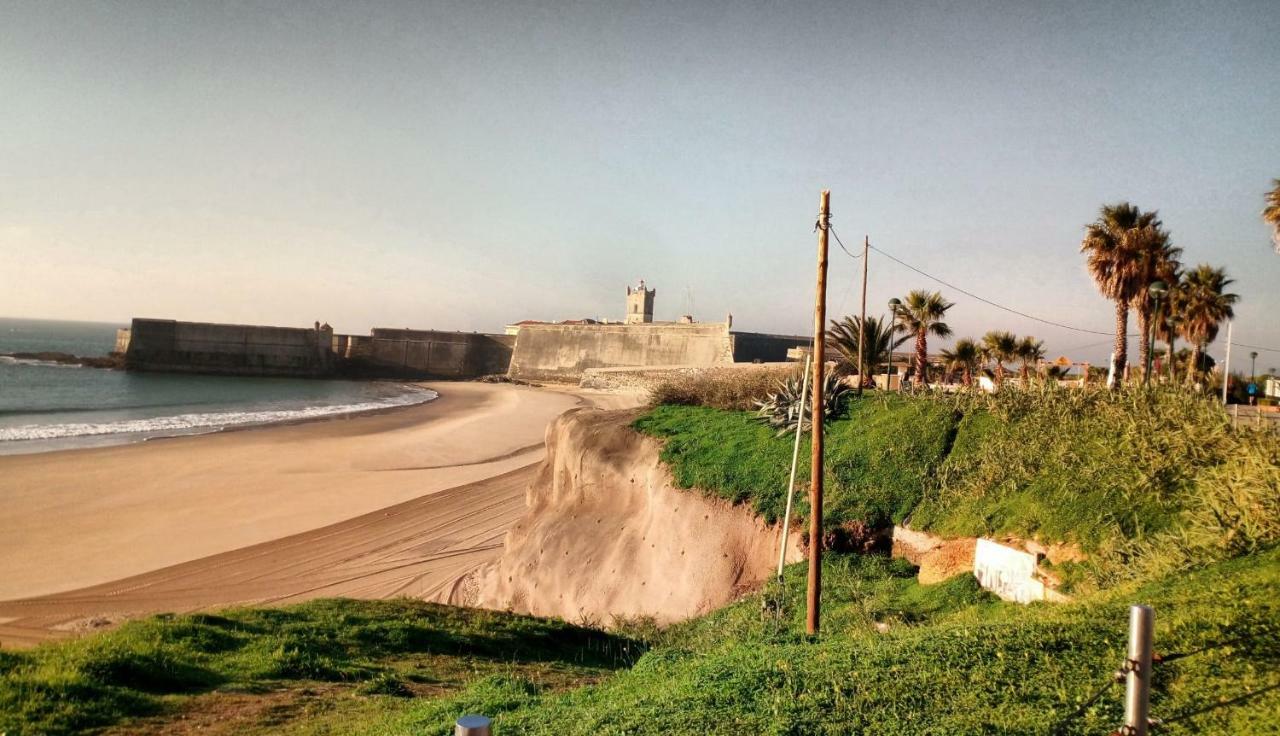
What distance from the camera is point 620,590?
14.7 meters

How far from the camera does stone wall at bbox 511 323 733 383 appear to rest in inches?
2152

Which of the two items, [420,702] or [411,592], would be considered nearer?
[420,702]

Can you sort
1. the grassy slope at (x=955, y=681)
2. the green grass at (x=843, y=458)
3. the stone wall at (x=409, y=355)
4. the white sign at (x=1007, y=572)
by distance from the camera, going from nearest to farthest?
the grassy slope at (x=955, y=681) < the white sign at (x=1007, y=572) < the green grass at (x=843, y=458) < the stone wall at (x=409, y=355)

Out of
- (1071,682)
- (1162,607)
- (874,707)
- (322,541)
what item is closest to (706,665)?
(874,707)

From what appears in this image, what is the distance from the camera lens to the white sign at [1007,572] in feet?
30.5

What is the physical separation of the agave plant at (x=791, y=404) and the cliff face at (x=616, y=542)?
267 cm

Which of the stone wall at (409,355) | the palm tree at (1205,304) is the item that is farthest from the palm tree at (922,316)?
the stone wall at (409,355)

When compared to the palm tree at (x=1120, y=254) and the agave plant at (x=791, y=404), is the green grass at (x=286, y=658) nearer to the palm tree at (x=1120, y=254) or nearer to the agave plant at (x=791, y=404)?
the agave plant at (x=791, y=404)

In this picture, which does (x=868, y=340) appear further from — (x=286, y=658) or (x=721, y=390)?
(x=286, y=658)

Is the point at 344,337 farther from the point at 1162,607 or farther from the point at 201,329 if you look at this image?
the point at 1162,607

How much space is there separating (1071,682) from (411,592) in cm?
1490

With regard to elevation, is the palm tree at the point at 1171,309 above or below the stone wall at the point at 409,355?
above

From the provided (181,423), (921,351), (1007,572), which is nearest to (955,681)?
(1007,572)

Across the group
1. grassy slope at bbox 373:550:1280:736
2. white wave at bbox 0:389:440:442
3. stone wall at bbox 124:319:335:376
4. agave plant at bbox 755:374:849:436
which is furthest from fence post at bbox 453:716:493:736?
stone wall at bbox 124:319:335:376
